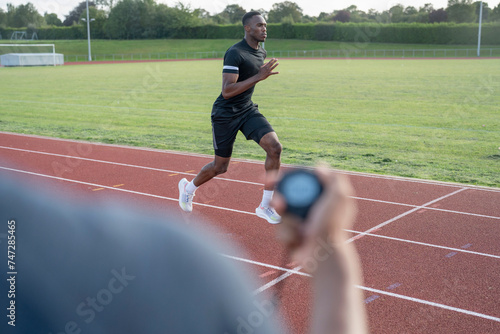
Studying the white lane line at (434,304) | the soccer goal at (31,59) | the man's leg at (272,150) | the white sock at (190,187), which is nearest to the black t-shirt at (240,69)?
the man's leg at (272,150)

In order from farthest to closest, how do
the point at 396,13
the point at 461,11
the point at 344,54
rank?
the point at 396,13 < the point at 461,11 < the point at 344,54

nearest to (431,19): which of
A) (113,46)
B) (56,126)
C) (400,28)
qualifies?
(400,28)

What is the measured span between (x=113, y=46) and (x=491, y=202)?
81728 mm

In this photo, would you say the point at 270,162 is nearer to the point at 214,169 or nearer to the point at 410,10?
the point at 214,169

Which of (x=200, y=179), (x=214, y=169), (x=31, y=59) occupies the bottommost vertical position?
(x=200, y=179)

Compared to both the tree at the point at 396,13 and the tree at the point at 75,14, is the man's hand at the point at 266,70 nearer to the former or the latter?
the tree at the point at 396,13

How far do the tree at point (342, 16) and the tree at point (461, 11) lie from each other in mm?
16983

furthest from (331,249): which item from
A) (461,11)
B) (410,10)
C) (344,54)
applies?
(410,10)

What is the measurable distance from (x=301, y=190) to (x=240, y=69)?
5521mm

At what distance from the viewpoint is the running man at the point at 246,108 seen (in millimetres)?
6461

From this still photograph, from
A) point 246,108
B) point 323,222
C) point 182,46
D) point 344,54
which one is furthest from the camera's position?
point 182,46

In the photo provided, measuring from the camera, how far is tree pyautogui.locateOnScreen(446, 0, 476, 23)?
315 feet

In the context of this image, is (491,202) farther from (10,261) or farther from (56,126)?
(56,126)

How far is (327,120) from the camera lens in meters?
15.6
